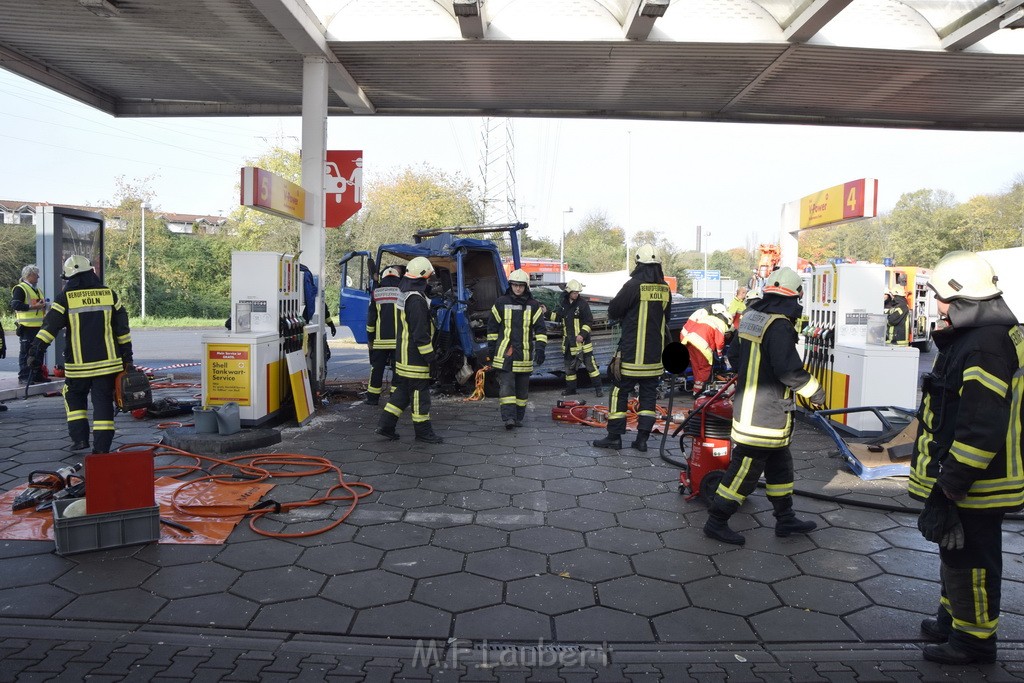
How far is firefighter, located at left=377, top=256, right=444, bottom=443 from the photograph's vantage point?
7.01 meters

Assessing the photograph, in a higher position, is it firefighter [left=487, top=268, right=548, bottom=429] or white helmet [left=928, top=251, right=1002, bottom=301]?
white helmet [left=928, top=251, right=1002, bottom=301]

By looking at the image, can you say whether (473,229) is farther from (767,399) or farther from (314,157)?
(767,399)

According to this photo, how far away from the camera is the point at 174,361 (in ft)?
50.8

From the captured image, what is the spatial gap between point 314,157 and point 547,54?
Answer: 367cm

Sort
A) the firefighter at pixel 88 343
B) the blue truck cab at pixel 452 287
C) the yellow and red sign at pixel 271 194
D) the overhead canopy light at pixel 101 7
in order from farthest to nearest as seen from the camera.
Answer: the blue truck cab at pixel 452 287 < the overhead canopy light at pixel 101 7 < the yellow and red sign at pixel 271 194 < the firefighter at pixel 88 343

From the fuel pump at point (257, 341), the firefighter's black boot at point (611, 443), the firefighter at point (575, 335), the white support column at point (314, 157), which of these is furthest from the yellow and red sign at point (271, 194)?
the firefighter's black boot at point (611, 443)

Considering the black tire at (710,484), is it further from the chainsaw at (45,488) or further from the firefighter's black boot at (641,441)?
the chainsaw at (45,488)

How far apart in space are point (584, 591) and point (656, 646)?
62 cm

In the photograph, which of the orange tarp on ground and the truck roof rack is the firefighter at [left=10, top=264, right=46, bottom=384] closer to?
the truck roof rack

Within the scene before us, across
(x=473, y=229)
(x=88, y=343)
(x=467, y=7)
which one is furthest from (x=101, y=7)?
(x=473, y=229)

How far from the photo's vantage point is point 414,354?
7055 mm

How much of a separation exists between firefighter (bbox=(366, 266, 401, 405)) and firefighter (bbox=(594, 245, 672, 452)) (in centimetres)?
242

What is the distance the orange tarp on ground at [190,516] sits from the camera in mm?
4371

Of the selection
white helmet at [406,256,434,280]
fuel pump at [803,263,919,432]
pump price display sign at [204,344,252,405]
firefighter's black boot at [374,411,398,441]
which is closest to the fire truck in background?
fuel pump at [803,263,919,432]
